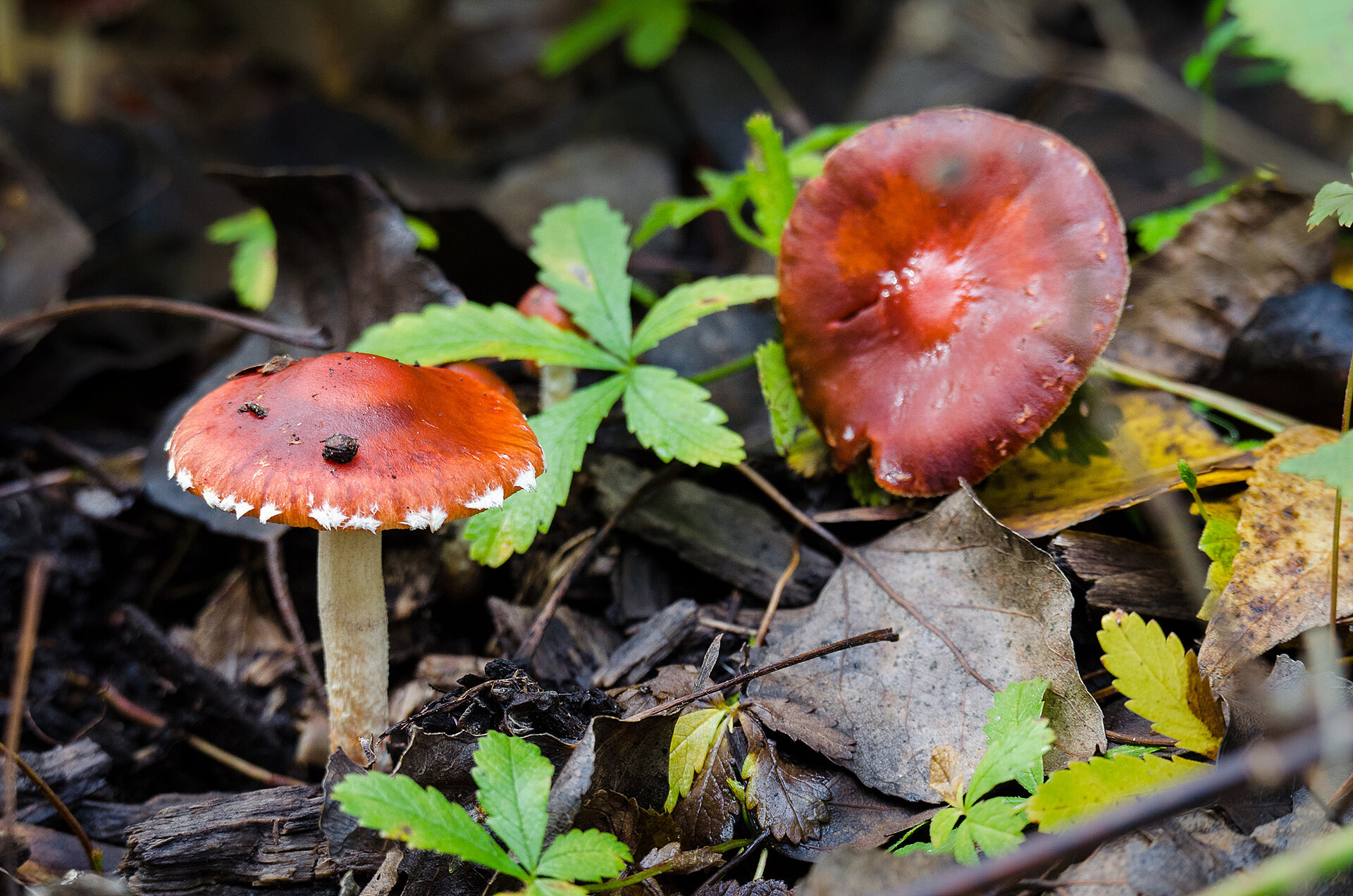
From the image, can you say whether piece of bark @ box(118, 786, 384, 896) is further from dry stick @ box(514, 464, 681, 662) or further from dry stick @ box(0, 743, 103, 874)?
dry stick @ box(514, 464, 681, 662)

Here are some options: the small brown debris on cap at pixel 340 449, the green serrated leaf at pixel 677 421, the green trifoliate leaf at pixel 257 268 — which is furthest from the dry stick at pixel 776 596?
the green trifoliate leaf at pixel 257 268

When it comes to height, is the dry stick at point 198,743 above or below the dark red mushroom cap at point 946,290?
below

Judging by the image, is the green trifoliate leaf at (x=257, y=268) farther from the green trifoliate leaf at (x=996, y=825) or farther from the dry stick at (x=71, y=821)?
the green trifoliate leaf at (x=996, y=825)

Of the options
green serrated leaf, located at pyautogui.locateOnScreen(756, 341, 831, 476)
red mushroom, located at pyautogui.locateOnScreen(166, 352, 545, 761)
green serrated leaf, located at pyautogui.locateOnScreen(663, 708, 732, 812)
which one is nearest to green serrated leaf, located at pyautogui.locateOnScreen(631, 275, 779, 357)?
green serrated leaf, located at pyautogui.locateOnScreen(756, 341, 831, 476)

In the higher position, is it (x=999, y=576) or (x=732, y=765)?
(x=999, y=576)

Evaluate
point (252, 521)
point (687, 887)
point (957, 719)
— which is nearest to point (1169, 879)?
point (957, 719)

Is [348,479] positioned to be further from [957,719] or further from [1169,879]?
[1169,879]
